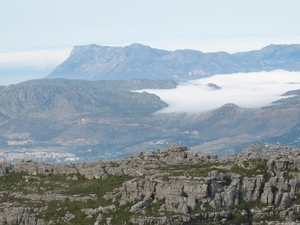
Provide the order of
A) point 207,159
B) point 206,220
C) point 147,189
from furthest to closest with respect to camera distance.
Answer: point 207,159, point 147,189, point 206,220

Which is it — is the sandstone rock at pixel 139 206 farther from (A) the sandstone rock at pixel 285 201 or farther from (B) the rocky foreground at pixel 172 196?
(A) the sandstone rock at pixel 285 201

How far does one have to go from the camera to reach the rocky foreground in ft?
270

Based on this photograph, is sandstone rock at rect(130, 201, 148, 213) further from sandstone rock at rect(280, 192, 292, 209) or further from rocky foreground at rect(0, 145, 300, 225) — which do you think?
sandstone rock at rect(280, 192, 292, 209)

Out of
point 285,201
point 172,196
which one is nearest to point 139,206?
point 172,196

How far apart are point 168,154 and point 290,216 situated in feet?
109

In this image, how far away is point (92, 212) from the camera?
8562 cm

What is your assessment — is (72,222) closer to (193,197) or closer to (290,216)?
(193,197)

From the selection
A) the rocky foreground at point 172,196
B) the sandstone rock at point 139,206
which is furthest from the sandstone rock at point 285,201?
the sandstone rock at point 139,206

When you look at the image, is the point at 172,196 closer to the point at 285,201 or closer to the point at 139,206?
the point at 139,206

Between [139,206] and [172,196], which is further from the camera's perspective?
[139,206]

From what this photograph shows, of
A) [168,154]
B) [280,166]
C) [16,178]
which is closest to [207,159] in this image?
[168,154]

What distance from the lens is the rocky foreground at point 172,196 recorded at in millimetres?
82188

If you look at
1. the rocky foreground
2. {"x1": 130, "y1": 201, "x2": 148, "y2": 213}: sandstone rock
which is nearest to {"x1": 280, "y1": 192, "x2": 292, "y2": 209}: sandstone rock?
the rocky foreground

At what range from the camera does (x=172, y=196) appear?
84250 millimetres
